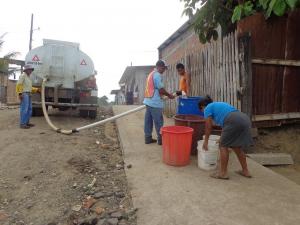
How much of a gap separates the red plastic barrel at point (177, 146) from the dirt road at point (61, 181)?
72 cm

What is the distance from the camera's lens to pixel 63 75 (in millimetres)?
10086

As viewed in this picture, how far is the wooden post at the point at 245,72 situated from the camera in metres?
6.48

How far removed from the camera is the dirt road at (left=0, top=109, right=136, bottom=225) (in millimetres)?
4035

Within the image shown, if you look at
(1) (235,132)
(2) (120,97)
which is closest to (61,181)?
(1) (235,132)

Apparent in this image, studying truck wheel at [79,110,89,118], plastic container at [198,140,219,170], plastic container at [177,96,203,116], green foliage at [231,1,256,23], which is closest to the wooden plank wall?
plastic container at [177,96,203,116]

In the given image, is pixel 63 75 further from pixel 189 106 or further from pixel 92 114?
pixel 189 106

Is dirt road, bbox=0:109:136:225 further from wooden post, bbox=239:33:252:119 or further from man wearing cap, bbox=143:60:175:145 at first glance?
wooden post, bbox=239:33:252:119

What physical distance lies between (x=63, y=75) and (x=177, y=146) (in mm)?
5866

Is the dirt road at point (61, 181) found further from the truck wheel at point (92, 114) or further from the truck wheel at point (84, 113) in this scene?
the truck wheel at point (84, 113)

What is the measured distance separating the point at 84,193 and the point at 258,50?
14.4ft

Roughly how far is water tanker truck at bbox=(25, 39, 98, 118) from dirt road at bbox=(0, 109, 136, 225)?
7.26 ft

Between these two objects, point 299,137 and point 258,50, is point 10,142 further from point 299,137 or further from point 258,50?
point 299,137

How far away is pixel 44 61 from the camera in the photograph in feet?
32.9

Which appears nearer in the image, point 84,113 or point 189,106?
point 189,106
